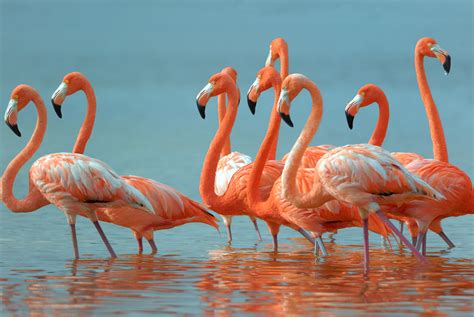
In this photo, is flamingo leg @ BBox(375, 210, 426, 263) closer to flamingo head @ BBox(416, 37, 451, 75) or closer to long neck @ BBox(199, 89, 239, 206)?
long neck @ BBox(199, 89, 239, 206)

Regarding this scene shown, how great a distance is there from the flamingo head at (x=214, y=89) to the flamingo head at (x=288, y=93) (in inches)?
53.1

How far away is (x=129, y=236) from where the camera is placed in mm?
12555

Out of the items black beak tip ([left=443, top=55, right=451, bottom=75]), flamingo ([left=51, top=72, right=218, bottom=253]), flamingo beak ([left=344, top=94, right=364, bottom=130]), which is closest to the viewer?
flamingo ([left=51, top=72, right=218, bottom=253])

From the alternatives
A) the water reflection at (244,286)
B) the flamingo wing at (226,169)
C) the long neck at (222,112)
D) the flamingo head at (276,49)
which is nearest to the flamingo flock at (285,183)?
the water reflection at (244,286)

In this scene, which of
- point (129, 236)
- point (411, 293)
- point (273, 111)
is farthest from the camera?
point (129, 236)

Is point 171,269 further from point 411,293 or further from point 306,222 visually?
point 411,293

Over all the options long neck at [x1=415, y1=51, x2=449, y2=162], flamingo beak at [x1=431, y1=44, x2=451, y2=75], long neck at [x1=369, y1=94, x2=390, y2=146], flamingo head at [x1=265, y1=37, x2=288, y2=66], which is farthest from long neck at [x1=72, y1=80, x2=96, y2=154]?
flamingo beak at [x1=431, y1=44, x2=451, y2=75]

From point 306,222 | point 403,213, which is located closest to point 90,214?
point 306,222

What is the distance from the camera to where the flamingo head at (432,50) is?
36.1 feet

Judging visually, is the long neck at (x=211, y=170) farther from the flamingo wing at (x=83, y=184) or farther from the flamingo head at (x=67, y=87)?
the flamingo head at (x=67, y=87)

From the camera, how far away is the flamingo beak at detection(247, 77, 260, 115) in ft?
34.4

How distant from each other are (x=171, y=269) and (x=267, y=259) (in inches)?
50.7

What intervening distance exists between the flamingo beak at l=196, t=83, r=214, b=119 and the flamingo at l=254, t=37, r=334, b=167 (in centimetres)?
44

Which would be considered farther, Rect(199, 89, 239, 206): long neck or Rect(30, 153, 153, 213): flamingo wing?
Rect(199, 89, 239, 206): long neck
